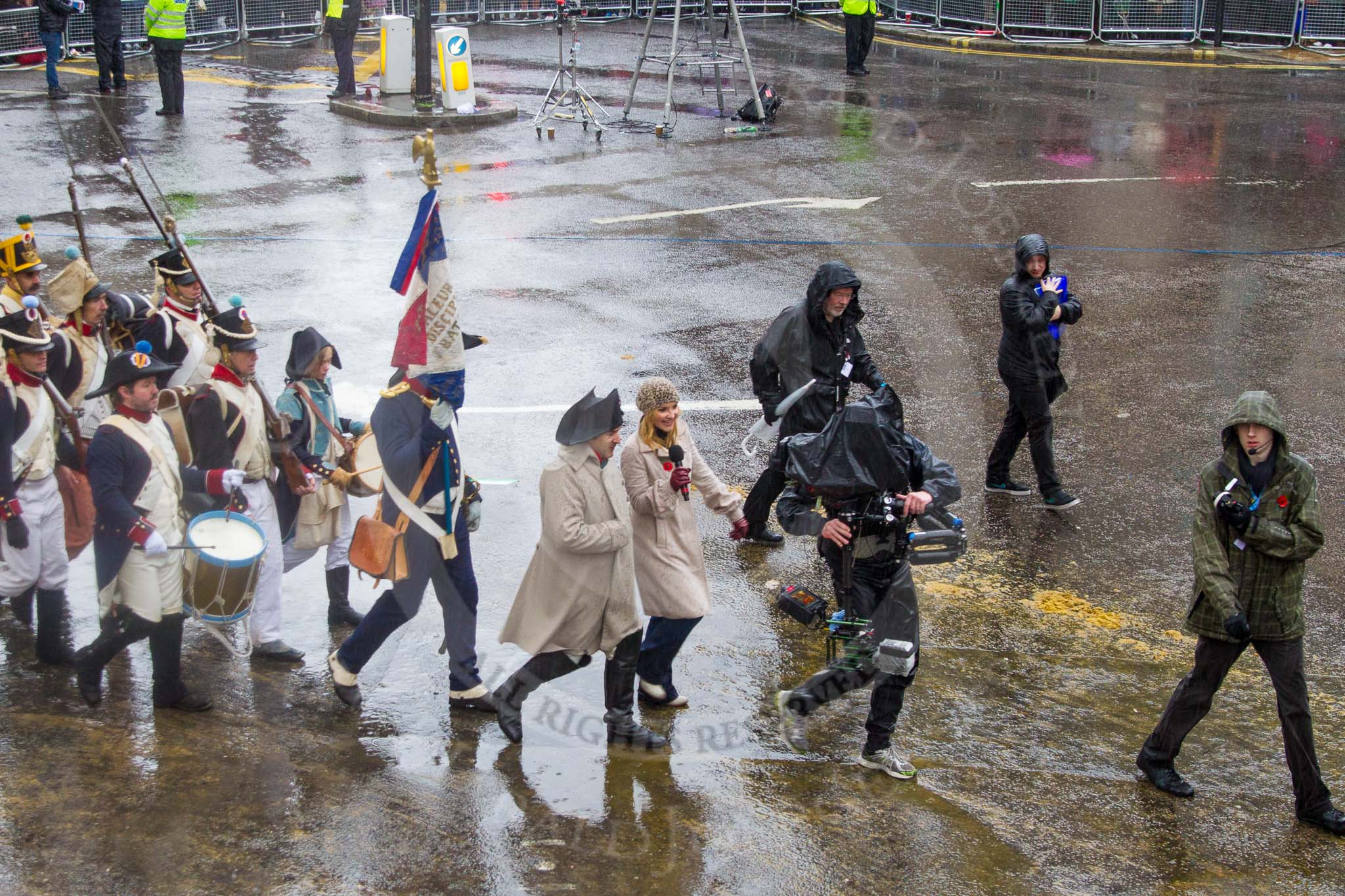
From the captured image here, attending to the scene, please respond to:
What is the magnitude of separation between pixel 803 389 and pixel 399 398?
256cm

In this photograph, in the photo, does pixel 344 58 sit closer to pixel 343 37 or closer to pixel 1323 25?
pixel 343 37

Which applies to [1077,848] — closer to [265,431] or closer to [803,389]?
[803,389]

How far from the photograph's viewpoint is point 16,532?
6.29 m

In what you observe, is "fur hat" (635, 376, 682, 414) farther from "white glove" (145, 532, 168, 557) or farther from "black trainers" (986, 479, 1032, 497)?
"black trainers" (986, 479, 1032, 497)

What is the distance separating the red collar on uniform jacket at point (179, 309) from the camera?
7.58 meters

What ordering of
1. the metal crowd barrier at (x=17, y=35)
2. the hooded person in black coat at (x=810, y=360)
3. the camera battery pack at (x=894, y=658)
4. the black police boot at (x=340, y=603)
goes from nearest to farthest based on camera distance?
the camera battery pack at (x=894, y=658), the black police boot at (x=340, y=603), the hooded person in black coat at (x=810, y=360), the metal crowd barrier at (x=17, y=35)

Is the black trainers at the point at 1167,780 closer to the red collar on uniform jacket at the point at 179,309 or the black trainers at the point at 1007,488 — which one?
the black trainers at the point at 1007,488

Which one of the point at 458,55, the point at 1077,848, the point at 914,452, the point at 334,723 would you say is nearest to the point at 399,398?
the point at 334,723

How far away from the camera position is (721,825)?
558cm

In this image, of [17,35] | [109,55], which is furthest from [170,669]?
[17,35]

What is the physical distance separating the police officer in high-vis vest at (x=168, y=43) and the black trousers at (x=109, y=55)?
1.15 m

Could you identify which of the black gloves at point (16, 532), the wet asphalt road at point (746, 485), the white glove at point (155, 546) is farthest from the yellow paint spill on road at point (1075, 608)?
the black gloves at point (16, 532)

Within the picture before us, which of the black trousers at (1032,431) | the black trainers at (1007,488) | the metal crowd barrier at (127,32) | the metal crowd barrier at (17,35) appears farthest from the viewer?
the metal crowd barrier at (127,32)

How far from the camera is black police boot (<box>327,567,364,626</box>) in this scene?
725 cm
